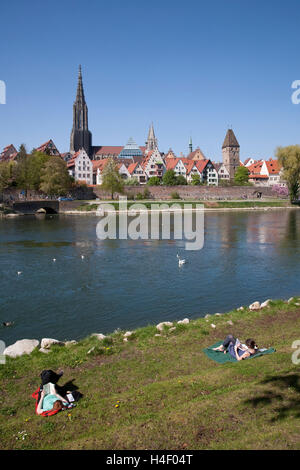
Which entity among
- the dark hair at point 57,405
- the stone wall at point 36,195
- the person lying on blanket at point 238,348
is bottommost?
the dark hair at point 57,405

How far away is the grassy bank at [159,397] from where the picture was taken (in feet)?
21.9

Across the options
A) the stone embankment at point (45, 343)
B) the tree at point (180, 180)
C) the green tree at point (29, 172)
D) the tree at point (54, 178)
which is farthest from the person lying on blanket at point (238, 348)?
the tree at point (180, 180)

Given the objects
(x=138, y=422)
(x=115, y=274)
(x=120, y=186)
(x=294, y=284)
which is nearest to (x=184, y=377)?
(x=138, y=422)

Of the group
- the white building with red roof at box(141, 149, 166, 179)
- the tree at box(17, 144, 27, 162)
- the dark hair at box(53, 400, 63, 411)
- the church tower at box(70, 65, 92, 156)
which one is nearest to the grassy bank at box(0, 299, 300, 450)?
the dark hair at box(53, 400, 63, 411)

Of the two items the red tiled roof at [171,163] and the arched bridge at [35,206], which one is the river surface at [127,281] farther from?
the red tiled roof at [171,163]

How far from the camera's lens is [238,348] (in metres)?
10.6

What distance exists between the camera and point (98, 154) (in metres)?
163

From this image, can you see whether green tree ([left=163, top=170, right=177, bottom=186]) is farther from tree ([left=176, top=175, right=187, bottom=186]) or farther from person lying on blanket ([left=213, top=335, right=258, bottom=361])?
person lying on blanket ([left=213, top=335, right=258, bottom=361])

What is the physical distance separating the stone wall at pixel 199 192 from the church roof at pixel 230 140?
34.9 metres

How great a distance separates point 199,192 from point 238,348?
342 feet

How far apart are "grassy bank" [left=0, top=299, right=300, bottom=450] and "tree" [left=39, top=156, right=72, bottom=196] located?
76684 mm
